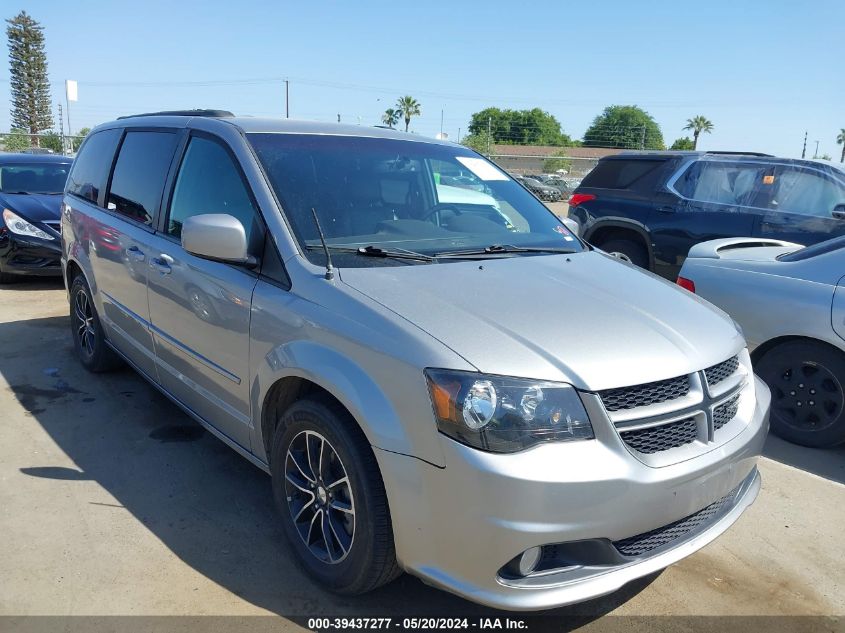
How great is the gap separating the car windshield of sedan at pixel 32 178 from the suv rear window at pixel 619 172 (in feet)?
22.7

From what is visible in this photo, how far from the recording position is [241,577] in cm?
287

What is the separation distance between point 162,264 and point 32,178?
6.90 meters

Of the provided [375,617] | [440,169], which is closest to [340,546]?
[375,617]

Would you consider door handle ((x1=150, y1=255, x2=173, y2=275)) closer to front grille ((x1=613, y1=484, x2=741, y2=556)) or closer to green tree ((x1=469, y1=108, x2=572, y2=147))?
front grille ((x1=613, y1=484, x2=741, y2=556))

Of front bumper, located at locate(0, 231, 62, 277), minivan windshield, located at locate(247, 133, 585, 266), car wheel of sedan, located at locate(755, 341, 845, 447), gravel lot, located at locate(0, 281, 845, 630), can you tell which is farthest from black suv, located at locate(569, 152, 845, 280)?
front bumper, located at locate(0, 231, 62, 277)

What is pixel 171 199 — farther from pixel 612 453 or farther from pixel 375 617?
pixel 612 453

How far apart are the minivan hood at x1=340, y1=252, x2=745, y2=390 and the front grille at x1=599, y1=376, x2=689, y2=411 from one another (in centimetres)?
3

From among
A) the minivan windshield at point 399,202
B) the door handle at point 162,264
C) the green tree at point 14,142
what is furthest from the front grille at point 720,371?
the green tree at point 14,142

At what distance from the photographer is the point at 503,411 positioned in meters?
2.17

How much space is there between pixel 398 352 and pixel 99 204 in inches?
136

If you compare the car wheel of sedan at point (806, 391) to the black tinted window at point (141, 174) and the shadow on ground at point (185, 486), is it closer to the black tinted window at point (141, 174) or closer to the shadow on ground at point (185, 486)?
the shadow on ground at point (185, 486)

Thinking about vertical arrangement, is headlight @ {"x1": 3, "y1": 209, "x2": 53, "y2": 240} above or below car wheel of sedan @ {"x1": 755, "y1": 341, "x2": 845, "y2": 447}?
above

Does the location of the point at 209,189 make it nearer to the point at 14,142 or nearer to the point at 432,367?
the point at 432,367

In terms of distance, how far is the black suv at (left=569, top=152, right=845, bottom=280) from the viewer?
6.73 metres
